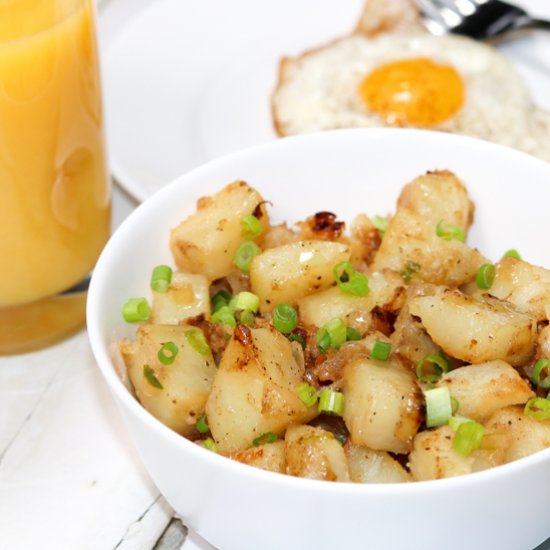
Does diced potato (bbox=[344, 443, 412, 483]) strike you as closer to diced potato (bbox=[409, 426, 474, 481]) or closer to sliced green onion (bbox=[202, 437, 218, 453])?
diced potato (bbox=[409, 426, 474, 481])

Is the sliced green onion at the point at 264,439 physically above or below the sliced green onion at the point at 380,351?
below

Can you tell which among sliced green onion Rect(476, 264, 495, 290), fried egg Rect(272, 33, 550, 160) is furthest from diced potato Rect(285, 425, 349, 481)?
fried egg Rect(272, 33, 550, 160)

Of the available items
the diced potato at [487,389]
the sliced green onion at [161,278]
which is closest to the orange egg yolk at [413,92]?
the sliced green onion at [161,278]

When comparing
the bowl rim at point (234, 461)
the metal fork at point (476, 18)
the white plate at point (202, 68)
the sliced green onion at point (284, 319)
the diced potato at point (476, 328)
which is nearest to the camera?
the bowl rim at point (234, 461)

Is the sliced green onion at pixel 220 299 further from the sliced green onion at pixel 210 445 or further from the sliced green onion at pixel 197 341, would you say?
the sliced green onion at pixel 210 445

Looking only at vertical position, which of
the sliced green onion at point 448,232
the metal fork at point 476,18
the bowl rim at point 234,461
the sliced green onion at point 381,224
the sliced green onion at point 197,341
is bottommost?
the metal fork at point 476,18

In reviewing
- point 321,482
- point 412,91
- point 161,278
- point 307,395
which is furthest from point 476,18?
point 321,482

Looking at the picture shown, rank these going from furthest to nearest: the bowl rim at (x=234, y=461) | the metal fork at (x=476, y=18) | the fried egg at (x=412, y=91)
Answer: the metal fork at (x=476, y=18) < the fried egg at (x=412, y=91) < the bowl rim at (x=234, y=461)

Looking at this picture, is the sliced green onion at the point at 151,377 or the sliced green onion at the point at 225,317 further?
the sliced green onion at the point at 225,317
